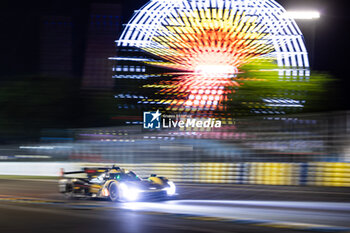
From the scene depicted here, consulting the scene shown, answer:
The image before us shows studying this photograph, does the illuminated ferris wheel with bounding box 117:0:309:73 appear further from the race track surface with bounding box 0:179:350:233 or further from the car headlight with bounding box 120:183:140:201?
the car headlight with bounding box 120:183:140:201

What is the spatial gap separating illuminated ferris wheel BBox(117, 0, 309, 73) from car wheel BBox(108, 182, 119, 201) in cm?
2099

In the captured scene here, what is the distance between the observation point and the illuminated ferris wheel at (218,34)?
33125 mm

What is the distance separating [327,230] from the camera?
7836mm

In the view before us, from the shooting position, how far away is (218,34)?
3328 cm

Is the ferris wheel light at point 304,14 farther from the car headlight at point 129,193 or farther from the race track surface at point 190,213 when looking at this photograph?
the car headlight at point 129,193

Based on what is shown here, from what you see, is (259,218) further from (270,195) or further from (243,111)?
(243,111)

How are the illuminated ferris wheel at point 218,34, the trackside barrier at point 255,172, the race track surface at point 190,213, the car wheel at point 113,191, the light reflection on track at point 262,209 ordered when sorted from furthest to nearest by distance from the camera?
the illuminated ferris wheel at point 218,34 < the trackside barrier at point 255,172 < the car wheel at point 113,191 < the light reflection on track at point 262,209 < the race track surface at point 190,213

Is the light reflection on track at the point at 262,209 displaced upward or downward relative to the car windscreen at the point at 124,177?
downward

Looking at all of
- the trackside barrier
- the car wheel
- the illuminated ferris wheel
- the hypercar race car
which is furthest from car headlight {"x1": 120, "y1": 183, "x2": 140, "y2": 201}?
the illuminated ferris wheel

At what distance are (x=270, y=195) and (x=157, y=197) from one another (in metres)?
3.46

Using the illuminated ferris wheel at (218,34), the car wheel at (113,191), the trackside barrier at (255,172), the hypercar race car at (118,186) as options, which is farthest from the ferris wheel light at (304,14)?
the illuminated ferris wheel at (218,34)

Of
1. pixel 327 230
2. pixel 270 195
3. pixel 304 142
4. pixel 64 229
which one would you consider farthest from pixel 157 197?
pixel 304 142

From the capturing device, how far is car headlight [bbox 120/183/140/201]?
1223cm

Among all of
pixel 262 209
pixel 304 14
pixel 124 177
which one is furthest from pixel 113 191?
pixel 304 14
